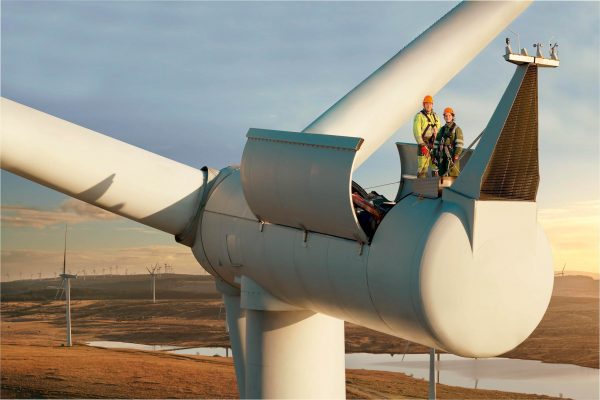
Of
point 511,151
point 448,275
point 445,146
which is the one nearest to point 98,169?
point 445,146

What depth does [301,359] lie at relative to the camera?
1947cm

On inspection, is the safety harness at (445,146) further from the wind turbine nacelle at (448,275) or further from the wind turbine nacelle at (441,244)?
the wind turbine nacelle at (448,275)

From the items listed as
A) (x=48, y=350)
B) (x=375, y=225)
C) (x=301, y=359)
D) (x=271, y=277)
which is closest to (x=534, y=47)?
(x=375, y=225)

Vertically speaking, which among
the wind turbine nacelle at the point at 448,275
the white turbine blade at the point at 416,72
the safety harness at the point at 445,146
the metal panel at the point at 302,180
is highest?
the white turbine blade at the point at 416,72

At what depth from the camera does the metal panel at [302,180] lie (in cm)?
1411

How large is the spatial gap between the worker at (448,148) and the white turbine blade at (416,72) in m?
3.34

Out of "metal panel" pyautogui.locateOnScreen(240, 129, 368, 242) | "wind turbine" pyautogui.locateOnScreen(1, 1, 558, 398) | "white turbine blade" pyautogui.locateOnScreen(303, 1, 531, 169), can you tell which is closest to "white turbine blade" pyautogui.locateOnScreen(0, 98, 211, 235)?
"wind turbine" pyautogui.locateOnScreen(1, 1, 558, 398)

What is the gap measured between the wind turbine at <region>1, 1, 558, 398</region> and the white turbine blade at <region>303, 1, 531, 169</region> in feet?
0.11

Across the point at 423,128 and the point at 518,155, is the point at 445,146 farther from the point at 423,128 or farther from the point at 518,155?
the point at 518,155

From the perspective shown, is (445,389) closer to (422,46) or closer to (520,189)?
(422,46)

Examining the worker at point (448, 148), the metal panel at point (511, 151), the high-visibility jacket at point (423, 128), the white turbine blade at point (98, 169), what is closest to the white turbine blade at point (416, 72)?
the high-visibility jacket at point (423, 128)

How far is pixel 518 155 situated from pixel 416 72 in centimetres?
657

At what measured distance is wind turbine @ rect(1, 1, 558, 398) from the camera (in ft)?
43.1

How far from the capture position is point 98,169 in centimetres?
1981
